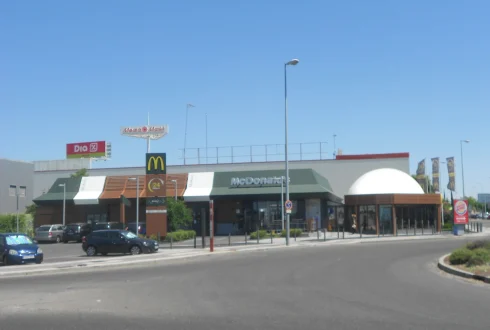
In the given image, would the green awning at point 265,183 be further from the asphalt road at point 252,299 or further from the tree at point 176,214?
the asphalt road at point 252,299

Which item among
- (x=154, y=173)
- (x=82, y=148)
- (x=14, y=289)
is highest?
(x=82, y=148)

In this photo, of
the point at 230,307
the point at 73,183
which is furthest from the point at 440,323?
the point at 73,183

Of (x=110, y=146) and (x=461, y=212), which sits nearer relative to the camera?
(x=461, y=212)

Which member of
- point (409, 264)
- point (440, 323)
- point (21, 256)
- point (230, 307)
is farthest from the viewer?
point (21, 256)

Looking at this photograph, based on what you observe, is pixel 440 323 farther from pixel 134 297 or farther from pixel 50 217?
pixel 50 217

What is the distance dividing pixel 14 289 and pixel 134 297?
443 cm

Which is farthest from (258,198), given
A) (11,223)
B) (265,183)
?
(11,223)

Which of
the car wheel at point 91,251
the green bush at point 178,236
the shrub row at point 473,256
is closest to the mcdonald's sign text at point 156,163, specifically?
the green bush at point 178,236

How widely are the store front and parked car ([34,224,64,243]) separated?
479 inches

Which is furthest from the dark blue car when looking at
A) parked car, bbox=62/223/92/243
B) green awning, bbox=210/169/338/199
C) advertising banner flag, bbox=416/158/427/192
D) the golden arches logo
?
advertising banner flag, bbox=416/158/427/192

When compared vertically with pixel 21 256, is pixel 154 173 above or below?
above

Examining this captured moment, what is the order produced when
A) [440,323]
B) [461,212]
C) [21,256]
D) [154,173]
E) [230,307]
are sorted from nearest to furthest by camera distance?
[440,323], [230,307], [21,256], [154,173], [461,212]

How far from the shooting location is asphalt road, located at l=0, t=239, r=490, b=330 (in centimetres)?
1029

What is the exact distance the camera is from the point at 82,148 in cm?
8456
